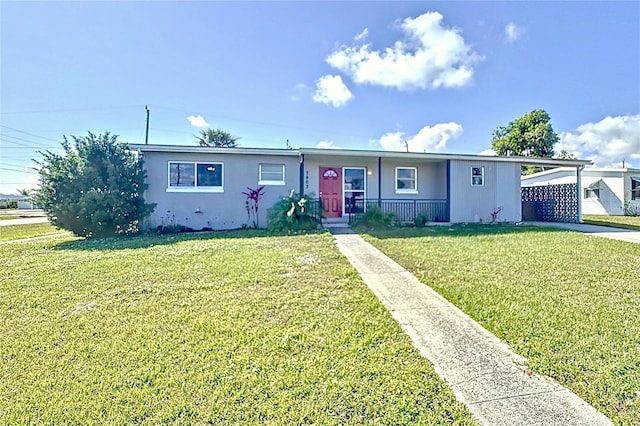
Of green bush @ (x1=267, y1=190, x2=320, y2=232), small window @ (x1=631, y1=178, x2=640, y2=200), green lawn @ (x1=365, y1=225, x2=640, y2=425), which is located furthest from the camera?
small window @ (x1=631, y1=178, x2=640, y2=200)

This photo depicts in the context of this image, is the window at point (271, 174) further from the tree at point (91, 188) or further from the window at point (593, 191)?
the window at point (593, 191)

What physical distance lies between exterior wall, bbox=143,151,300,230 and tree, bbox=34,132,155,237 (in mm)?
736

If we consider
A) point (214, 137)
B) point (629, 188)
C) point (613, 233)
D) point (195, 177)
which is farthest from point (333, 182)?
point (214, 137)

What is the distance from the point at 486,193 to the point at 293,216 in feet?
28.3

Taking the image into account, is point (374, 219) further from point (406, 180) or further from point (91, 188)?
point (91, 188)

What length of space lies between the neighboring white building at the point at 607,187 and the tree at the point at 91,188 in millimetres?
24446

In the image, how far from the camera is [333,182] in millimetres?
13141

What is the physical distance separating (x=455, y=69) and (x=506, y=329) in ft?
52.1

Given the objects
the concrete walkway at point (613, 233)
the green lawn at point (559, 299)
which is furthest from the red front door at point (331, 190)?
the concrete walkway at point (613, 233)

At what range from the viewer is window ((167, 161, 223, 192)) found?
11.7 meters

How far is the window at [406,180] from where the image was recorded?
533 inches

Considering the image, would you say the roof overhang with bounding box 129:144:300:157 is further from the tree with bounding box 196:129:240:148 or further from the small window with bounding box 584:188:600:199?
the tree with bounding box 196:129:240:148

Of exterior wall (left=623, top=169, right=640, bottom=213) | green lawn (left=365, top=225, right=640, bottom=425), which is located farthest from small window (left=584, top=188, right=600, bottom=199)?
green lawn (left=365, top=225, right=640, bottom=425)

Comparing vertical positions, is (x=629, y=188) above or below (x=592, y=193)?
above
